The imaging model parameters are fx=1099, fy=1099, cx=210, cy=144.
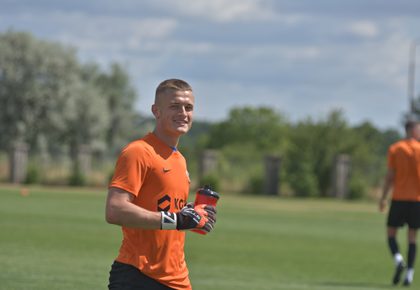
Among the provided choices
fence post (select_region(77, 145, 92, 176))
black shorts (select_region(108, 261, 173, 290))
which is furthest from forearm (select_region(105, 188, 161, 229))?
fence post (select_region(77, 145, 92, 176))

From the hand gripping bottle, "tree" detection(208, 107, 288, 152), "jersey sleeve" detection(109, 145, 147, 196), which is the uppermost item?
"tree" detection(208, 107, 288, 152)

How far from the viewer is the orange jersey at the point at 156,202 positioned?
277 inches

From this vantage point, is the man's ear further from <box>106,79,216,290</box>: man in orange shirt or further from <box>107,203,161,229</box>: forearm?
<box>107,203,161,229</box>: forearm

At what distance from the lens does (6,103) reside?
81.9 meters

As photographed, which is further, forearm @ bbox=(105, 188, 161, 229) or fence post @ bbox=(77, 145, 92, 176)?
fence post @ bbox=(77, 145, 92, 176)

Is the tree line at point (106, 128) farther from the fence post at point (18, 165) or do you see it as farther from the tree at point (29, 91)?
the fence post at point (18, 165)

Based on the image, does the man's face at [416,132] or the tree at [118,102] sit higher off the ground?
the tree at [118,102]

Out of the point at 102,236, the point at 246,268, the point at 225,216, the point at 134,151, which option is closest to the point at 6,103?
the point at 225,216

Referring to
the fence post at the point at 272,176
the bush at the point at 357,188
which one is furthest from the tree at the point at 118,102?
the bush at the point at 357,188

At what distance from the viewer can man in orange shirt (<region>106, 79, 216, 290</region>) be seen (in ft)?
22.9

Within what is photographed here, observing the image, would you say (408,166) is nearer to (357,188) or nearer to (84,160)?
(357,188)

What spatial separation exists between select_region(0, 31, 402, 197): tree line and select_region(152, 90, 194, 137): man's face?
1918 inches

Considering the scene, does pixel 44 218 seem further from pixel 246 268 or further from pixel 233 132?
pixel 233 132

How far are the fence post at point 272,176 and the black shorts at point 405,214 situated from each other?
40.4m
